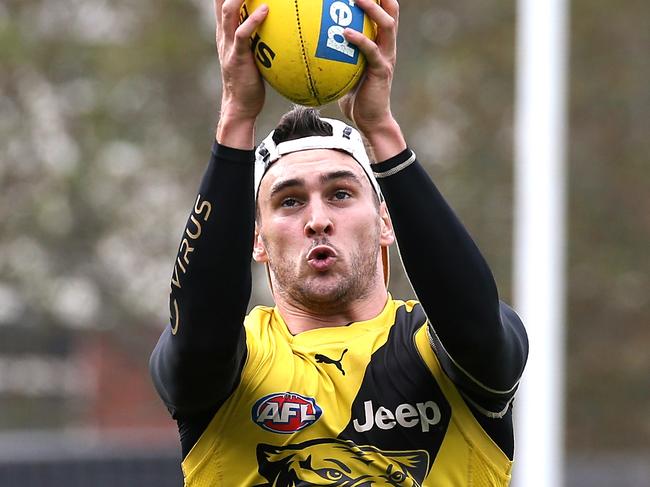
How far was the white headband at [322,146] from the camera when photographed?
476 cm

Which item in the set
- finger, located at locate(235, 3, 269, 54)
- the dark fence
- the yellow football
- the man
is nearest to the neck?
the man

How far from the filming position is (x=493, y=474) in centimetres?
458

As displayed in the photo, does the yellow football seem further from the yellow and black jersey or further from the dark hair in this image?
the yellow and black jersey

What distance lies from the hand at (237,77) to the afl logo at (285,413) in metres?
0.80

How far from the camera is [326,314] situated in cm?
484

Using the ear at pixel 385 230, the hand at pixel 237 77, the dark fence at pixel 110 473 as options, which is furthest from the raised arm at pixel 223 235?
the dark fence at pixel 110 473

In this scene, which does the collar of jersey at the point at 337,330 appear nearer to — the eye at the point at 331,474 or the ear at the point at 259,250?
the ear at the point at 259,250

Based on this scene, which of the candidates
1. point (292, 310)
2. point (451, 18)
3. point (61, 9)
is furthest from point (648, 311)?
point (292, 310)

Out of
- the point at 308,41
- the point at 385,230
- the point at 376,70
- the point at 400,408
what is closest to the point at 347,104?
the point at 376,70

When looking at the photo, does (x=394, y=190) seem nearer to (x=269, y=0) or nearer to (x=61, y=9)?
(x=269, y=0)

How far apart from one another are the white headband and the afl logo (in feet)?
2.33

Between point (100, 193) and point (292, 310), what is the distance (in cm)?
1876

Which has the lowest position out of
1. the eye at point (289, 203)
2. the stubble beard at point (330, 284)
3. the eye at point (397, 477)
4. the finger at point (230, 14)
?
the eye at point (397, 477)

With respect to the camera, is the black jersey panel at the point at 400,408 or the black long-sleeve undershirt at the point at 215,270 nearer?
the black long-sleeve undershirt at the point at 215,270
